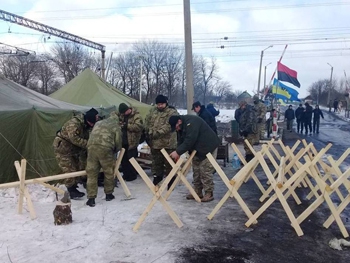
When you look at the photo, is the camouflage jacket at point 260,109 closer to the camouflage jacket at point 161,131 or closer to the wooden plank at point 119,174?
the camouflage jacket at point 161,131

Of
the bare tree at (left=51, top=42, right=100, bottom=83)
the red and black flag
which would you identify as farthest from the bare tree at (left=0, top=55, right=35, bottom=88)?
the red and black flag

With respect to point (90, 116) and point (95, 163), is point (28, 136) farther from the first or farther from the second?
point (95, 163)

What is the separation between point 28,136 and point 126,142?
1.96 metres

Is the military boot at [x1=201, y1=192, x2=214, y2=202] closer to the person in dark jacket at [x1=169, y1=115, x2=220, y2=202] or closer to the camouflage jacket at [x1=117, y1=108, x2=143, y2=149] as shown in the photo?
the person in dark jacket at [x1=169, y1=115, x2=220, y2=202]

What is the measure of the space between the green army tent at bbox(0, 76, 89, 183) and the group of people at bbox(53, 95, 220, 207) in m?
0.89

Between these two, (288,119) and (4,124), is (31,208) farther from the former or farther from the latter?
(288,119)

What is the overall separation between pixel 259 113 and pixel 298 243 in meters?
7.29

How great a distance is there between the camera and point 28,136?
729cm

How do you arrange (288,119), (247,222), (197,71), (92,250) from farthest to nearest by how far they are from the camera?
(197,71), (288,119), (247,222), (92,250)

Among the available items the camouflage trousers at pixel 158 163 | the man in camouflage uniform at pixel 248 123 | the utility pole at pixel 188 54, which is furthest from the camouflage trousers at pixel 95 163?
the utility pole at pixel 188 54

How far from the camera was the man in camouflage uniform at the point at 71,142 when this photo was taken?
648cm

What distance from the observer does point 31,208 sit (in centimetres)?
530

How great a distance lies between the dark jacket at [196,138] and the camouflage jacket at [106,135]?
3.46 ft

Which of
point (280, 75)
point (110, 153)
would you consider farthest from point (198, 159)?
point (280, 75)
